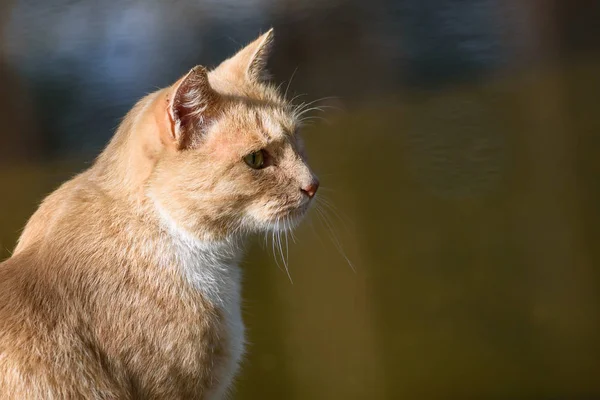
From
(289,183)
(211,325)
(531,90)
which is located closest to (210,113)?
(289,183)

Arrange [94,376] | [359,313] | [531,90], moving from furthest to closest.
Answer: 1. [359,313]
2. [531,90]
3. [94,376]

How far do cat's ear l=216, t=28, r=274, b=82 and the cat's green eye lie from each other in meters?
0.20

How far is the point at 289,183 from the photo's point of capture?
3.58 ft

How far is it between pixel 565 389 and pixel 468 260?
0.49m

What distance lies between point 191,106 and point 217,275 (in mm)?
328

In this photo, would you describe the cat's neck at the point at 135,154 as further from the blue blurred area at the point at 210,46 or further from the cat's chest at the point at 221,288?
the blue blurred area at the point at 210,46

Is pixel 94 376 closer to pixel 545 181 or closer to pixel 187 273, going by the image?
pixel 187 273

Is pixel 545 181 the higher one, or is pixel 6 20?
pixel 6 20

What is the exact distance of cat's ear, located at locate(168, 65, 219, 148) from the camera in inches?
36.7

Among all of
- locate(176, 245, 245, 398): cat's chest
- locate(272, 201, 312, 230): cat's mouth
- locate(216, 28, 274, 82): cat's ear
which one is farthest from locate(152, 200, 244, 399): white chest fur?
locate(216, 28, 274, 82): cat's ear

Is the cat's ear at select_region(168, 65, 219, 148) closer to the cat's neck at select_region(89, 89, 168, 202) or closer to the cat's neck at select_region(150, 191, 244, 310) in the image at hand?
the cat's neck at select_region(89, 89, 168, 202)

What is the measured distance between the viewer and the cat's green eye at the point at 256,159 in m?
1.06

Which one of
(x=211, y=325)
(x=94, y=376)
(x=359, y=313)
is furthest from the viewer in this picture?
(x=359, y=313)

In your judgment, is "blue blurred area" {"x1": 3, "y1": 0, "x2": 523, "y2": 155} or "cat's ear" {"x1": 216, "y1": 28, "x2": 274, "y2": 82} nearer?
"cat's ear" {"x1": 216, "y1": 28, "x2": 274, "y2": 82}
